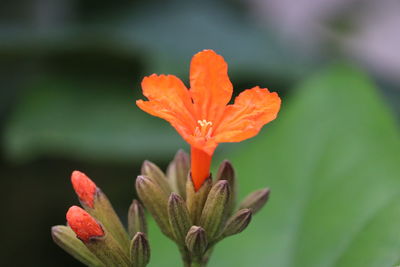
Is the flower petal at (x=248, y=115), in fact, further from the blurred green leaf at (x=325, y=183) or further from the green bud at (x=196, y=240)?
the blurred green leaf at (x=325, y=183)

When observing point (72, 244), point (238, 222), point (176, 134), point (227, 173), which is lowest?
point (72, 244)

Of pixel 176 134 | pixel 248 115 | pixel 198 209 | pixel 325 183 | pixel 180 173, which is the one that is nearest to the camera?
pixel 248 115

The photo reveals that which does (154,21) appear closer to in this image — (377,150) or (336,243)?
(377,150)

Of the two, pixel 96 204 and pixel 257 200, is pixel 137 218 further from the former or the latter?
pixel 257 200

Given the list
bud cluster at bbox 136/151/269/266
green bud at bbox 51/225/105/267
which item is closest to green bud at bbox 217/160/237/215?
bud cluster at bbox 136/151/269/266

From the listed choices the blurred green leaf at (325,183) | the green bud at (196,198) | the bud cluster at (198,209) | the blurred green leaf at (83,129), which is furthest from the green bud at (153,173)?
the blurred green leaf at (83,129)

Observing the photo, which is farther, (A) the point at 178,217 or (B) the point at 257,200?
(B) the point at 257,200

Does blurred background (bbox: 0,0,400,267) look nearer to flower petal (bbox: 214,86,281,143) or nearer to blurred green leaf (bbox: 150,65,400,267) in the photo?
blurred green leaf (bbox: 150,65,400,267)

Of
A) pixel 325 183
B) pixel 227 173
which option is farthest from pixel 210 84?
pixel 325 183
